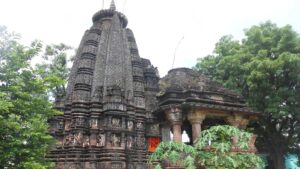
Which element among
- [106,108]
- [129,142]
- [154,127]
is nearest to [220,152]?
[129,142]

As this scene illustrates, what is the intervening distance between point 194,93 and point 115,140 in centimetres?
372

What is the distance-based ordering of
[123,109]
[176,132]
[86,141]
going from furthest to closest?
1. [123,109]
2. [86,141]
3. [176,132]

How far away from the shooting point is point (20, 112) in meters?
9.09

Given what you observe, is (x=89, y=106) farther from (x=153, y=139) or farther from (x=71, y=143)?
(x=153, y=139)

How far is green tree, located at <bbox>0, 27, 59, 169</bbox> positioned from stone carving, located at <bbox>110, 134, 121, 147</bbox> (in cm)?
271

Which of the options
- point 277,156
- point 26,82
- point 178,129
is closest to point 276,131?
point 277,156

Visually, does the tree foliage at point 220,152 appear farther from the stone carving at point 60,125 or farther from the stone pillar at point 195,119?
the stone carving at point 60,125

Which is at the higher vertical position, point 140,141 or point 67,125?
point 67,125

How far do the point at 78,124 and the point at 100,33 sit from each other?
581 cm

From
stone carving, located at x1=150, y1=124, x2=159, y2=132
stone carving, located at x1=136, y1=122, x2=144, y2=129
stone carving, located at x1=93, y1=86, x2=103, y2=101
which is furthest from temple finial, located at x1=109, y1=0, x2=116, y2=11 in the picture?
stone carving, located at x1=150, y1=124, x2=159, y2=132

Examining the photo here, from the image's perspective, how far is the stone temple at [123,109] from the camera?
10812mm

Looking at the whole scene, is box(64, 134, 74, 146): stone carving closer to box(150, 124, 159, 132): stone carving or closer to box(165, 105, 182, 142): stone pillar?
box(150, 124, 159, 132): stone carving

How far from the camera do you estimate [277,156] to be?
687 inches

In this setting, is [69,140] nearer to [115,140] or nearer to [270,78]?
[115,140]
